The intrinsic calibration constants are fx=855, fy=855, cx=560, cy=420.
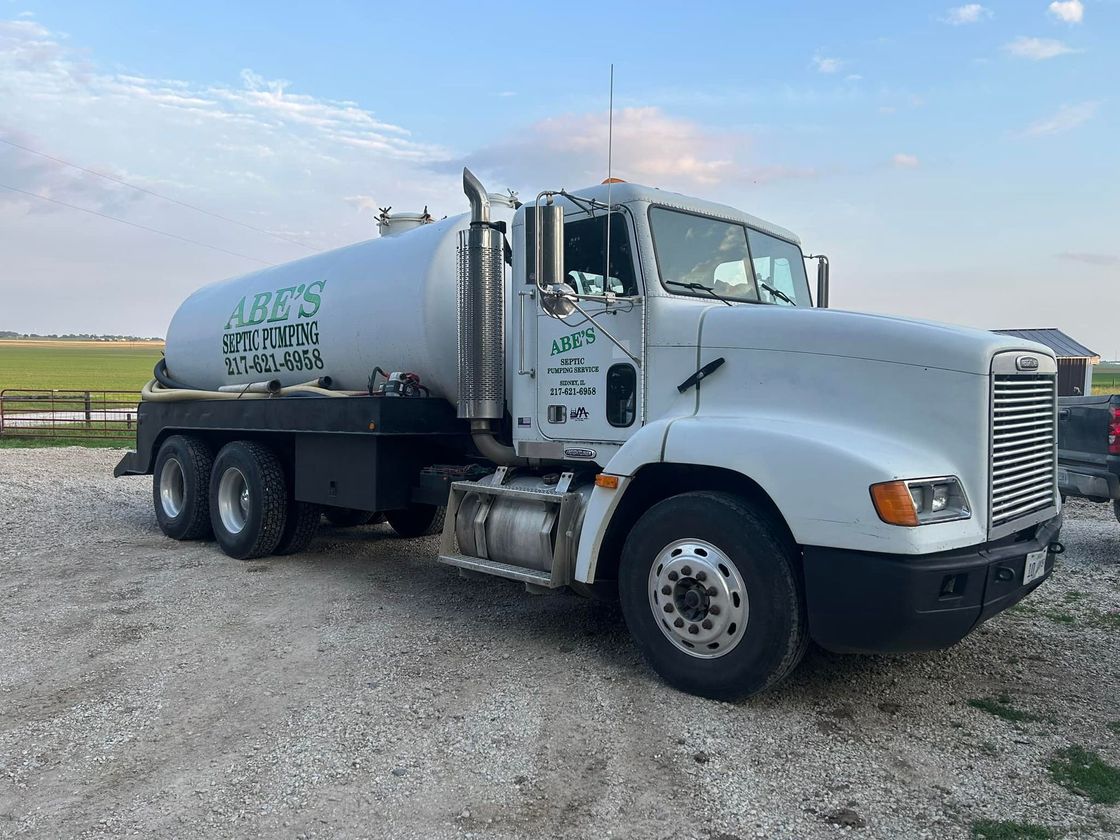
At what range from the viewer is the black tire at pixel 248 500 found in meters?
8.12

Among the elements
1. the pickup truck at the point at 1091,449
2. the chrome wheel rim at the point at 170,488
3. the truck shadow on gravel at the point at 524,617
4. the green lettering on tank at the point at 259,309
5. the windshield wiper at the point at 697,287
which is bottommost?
the truck shadow on gravel at the point at 524,617

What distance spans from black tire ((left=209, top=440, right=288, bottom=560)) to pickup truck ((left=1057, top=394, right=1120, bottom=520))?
7.11m

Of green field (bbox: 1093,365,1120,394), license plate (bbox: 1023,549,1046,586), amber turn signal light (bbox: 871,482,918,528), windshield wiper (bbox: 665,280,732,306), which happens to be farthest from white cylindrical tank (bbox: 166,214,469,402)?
green field (bbox: 1093,365,1120,394)

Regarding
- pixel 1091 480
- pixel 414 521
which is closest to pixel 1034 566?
pixel 1091 480

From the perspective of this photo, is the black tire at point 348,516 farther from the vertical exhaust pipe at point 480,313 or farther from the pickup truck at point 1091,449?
the pickup truck at point 1091,449

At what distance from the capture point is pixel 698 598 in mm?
4539

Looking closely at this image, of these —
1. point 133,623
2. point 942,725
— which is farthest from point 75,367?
point 942,725

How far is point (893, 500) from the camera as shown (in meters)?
3.87

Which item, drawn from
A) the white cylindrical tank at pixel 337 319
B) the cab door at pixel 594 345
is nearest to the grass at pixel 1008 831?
the cab door at pixel 594 345

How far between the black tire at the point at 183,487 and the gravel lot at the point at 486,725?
213 centimetres

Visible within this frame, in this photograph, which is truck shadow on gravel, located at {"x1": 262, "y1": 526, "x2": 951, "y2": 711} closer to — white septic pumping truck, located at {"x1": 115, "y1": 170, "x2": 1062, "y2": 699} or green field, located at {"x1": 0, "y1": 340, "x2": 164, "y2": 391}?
white septic pumping truck, located at {"x1": 115, "y1": 170, "x2": 1062, "y2": 699}

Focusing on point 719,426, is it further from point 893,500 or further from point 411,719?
point 411,719

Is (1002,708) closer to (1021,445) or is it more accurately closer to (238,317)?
(1021,445)

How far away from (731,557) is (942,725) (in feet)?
4.35
